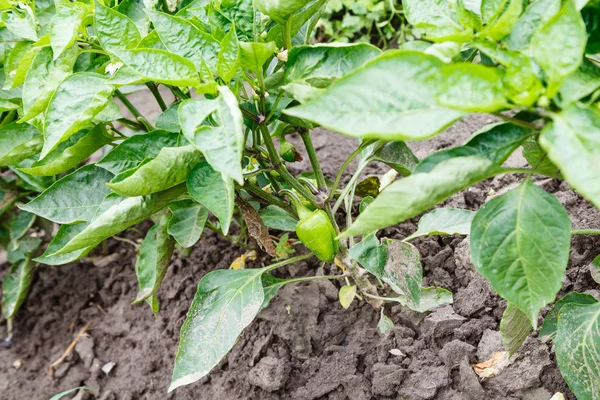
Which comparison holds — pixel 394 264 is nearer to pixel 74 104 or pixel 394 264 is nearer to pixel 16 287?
pixel 74 104

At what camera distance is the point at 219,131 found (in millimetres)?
976

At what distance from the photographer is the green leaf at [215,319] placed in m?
1.30

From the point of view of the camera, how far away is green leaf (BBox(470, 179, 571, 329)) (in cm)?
91

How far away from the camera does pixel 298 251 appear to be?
1931 mm

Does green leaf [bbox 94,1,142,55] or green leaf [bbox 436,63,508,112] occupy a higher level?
green leaf [bbox 436,63,508,112]

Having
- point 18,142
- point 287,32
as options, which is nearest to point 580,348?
point 287,32

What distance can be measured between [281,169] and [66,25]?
21.8 inches

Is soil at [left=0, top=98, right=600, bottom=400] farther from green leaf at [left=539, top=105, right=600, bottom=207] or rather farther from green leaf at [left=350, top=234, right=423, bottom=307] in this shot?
green leaf at [left=539, top=105, right=600, bottom=207]

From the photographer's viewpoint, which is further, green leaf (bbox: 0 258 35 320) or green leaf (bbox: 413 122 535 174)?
green leaf (bbox: 0 258 35 320)

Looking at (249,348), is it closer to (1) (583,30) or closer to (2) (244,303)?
(2) (244,303)

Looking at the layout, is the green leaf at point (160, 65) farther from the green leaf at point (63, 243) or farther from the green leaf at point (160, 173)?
the green leaf at point (63, 243)

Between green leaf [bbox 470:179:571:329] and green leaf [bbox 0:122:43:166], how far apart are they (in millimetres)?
1180

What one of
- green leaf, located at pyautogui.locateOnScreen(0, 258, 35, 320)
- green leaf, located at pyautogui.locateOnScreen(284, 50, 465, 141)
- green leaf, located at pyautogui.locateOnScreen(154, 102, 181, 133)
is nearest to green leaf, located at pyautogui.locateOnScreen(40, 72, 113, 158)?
green leaf, located at pyautogui.locateOnScreen(154, 102, 181, 133)

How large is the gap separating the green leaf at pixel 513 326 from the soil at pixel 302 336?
0.21 m
